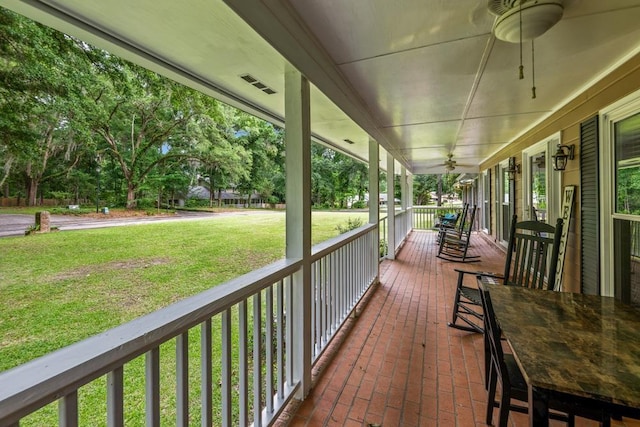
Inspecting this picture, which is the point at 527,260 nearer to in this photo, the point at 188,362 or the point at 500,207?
the point at 188,362

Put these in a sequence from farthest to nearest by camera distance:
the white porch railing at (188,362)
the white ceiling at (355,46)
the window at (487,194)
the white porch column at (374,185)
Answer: the window at (487,194), the white porch column at (374,185), the white ceiling at (355,46), the white porch railing at (188,362)

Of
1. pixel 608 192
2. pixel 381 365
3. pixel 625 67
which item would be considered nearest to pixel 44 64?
pixel 381 365

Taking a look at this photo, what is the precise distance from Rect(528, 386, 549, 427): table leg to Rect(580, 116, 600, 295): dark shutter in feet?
7.41

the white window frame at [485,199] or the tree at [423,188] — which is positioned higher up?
the tree at [423,188]

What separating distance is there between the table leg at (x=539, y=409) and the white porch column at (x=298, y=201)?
4.02 ft

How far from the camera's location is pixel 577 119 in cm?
285

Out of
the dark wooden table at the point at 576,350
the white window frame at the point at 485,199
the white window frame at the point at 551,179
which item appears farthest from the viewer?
the white window frame at the point at 485,199

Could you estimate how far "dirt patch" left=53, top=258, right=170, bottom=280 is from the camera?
168 cm

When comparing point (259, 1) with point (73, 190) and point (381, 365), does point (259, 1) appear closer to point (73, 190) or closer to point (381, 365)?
point (73, 190)

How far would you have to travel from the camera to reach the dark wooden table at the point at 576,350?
0.88 meters

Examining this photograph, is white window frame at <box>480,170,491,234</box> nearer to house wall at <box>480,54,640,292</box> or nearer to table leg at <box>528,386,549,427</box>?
house wall at <box>480,54,640,292</box>

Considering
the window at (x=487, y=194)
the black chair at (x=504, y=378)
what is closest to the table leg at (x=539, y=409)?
the black chair at (x=504, y=378)

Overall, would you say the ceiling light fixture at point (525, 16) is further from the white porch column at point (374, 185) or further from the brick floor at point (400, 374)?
the white porch column at point (374, 185)

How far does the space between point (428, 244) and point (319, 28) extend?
6807 mm
